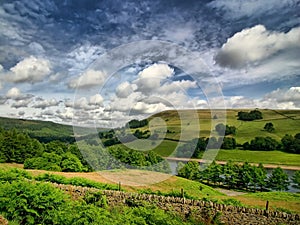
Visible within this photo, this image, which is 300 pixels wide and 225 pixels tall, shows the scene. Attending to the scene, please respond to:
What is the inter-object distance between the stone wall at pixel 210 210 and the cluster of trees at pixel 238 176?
104ft

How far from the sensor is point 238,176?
45344 mm

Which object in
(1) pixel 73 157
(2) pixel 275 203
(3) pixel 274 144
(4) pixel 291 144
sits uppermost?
(4) pixel 291 144

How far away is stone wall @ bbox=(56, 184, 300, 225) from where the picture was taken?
13.3 m

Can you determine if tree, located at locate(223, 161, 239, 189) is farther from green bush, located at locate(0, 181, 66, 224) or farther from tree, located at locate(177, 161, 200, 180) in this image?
green bush, located at locate(0, 181, 66, 224)

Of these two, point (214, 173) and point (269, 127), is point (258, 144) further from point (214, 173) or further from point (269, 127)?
point (214, 173)

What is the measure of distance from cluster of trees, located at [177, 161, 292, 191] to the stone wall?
104ft

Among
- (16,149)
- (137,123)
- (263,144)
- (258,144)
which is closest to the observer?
(137,123)

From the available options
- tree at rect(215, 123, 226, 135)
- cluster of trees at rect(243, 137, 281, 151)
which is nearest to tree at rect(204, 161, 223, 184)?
tree at rect(215, 123, 226, 135)

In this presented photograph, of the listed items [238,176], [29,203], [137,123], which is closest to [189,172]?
[238,176]

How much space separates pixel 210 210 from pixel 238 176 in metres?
33.1

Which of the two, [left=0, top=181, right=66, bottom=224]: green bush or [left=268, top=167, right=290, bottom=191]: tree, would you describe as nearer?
[left=0, top=181, right=66, bottom=224]: green bush

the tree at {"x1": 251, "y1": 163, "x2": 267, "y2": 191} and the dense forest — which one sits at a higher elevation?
the dense forest

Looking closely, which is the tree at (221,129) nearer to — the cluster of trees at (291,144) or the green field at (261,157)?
the green field at (261,157)

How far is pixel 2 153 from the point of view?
5309cm
